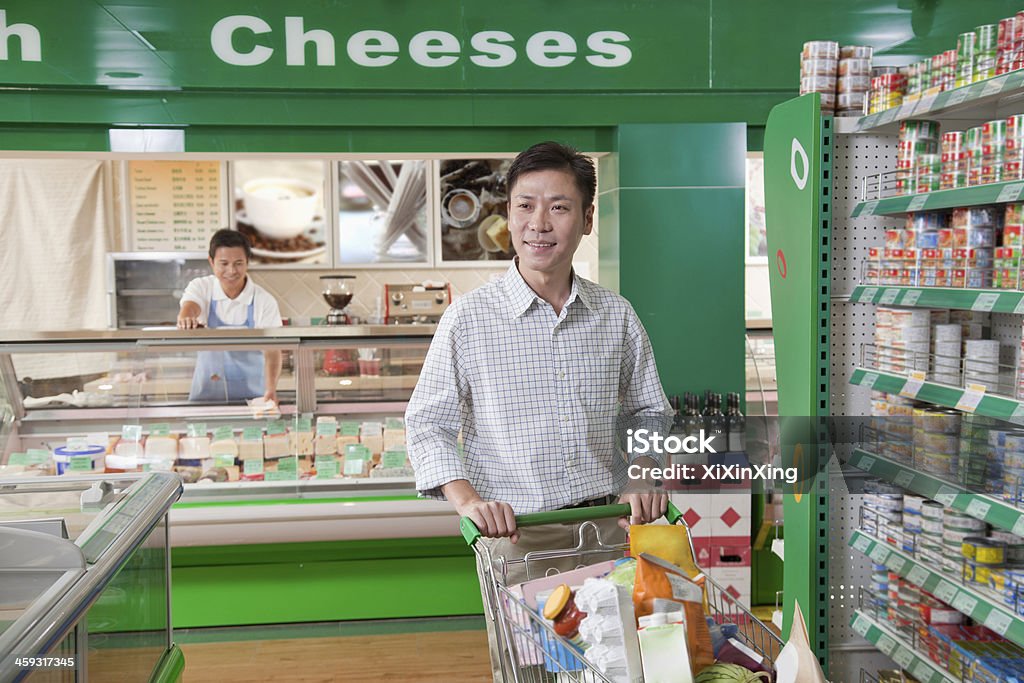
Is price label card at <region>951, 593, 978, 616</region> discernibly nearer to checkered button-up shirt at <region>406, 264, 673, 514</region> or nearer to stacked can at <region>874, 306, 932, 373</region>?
stacked can at <region>874, 306, 932, 373</region>

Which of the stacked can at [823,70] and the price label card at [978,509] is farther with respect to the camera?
the stacked can at [823,70]

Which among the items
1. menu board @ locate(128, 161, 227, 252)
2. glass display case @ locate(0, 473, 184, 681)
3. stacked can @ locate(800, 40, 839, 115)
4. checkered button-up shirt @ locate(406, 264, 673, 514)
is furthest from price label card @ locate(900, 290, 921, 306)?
menu board @ locate(128, 161, 227, 252)

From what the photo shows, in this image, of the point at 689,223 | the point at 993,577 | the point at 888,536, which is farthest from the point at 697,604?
the point at 689,223

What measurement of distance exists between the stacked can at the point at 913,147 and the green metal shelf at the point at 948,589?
3.68 ft

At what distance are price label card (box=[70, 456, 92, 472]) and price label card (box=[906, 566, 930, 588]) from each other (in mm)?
3470

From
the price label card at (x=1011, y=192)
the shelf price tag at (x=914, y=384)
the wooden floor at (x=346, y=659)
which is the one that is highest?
the price label card at (x=1011, y=192)

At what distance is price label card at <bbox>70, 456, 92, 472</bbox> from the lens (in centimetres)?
436

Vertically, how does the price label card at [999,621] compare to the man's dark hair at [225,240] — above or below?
below

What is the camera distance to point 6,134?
4.36m

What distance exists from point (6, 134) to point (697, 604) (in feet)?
13.2

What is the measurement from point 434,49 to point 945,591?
10.2 feet

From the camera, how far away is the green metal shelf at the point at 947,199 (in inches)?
95.0

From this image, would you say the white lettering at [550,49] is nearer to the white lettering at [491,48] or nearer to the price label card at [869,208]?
the white lettering at [491,48]

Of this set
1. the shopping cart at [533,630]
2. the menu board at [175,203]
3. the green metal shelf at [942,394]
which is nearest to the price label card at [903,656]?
the green metal shelf at [942,394]
